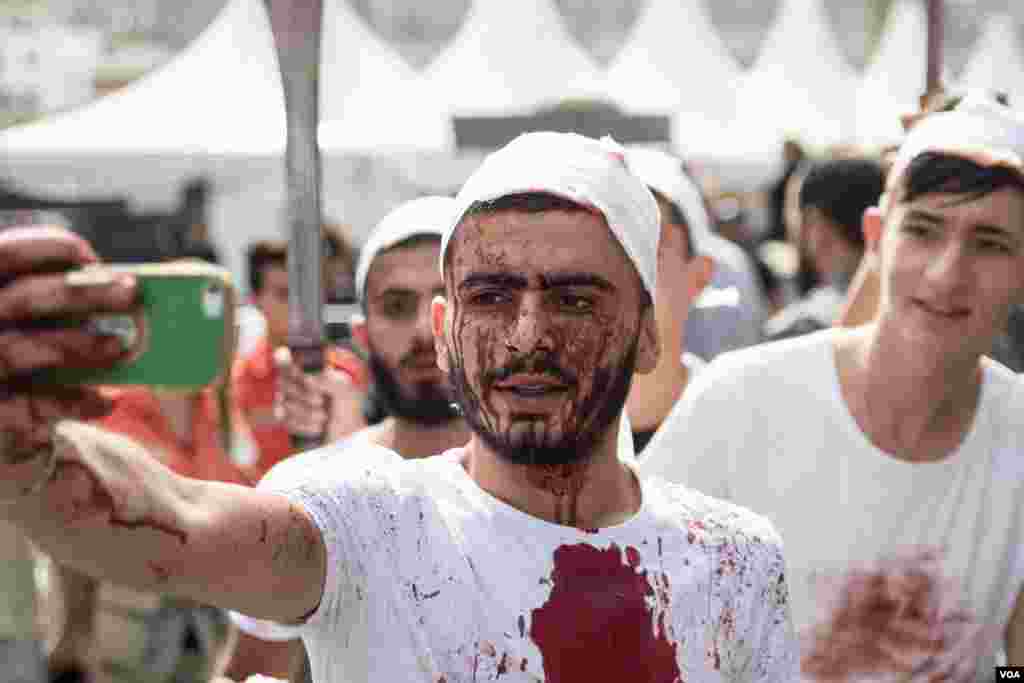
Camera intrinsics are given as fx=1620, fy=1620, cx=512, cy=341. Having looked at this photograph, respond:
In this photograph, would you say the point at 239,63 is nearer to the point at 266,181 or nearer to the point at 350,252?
the point at 350,252

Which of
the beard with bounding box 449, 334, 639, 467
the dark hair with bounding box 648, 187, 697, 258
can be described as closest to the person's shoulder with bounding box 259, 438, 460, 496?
the beard with bounding box 449, 334, 639, 467

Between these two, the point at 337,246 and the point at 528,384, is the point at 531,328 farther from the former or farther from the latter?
the point at 337,246

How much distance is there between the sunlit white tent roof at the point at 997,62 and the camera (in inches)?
537

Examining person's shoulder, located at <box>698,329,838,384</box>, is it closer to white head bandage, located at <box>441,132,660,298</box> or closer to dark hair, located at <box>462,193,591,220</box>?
white head bandage, located at <box>441,132,660,298</box>

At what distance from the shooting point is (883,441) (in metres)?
3.38

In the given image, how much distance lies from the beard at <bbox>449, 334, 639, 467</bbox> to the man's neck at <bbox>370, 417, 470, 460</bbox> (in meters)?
1.45

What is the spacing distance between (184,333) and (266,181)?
11183 millimetres

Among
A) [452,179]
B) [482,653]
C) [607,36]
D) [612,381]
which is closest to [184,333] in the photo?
[482,653]

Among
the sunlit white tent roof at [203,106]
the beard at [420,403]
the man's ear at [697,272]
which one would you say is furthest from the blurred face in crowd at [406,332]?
the sunlit white tent roof at [203,106]

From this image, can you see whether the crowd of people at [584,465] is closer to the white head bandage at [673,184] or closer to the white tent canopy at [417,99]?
the white head bandage at [673,184]

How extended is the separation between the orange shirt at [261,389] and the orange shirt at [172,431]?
0.13 m

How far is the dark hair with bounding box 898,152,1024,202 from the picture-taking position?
11.0ft

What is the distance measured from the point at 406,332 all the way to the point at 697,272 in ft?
3.11

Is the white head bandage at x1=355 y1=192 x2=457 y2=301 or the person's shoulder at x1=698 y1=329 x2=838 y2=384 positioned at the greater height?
the white head bandage at x1=355 y1=192 x2=457 y2=301
